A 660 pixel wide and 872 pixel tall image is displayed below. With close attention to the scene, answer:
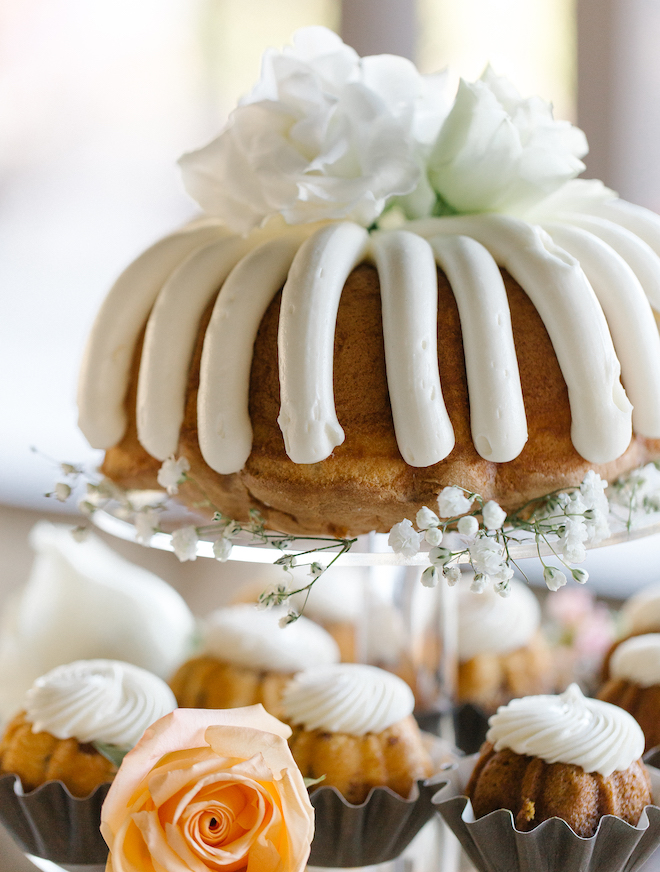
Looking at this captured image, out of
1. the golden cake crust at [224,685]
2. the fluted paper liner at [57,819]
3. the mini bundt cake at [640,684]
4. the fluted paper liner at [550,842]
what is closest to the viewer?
the fluted paper liner at [550,842]

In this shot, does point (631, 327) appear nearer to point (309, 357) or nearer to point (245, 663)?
point (309, 357)

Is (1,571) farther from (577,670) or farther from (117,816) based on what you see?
(117,816)

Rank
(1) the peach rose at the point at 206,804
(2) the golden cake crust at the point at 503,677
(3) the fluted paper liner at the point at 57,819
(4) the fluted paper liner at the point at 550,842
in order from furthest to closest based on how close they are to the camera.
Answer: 1. (2) the golden cake crust at the point at 503,677
2. (3) the fluted paper liner at the point at 57,819
3. (4) the fluted paper liner at the point at 550,842
4. (1) the peach rose at the point at 206,804

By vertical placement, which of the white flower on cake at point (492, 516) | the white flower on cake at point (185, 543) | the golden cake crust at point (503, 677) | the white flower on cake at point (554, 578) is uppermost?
the white flower on cake at point (492, 516)

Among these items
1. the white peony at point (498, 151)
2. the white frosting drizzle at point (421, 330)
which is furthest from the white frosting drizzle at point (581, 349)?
the white peony at point (498, 151)

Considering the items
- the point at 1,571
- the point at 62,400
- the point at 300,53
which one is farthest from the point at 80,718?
the point at 62,400

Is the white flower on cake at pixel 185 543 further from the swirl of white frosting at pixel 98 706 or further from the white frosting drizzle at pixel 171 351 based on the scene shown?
the swirl of white frosting at pixel 98 706

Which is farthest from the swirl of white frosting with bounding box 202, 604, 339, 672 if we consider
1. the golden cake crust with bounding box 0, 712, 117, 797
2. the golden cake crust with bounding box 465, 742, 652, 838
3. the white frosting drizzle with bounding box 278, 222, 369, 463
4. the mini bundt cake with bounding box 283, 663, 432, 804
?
the white frosting drizzle with bounding box 278, 222, 369, 463

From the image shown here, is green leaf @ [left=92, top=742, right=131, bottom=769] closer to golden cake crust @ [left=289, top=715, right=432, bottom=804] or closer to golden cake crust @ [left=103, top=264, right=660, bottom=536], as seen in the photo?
golden cake crust @ [left=289, top=715, right=432, bottom=804]
